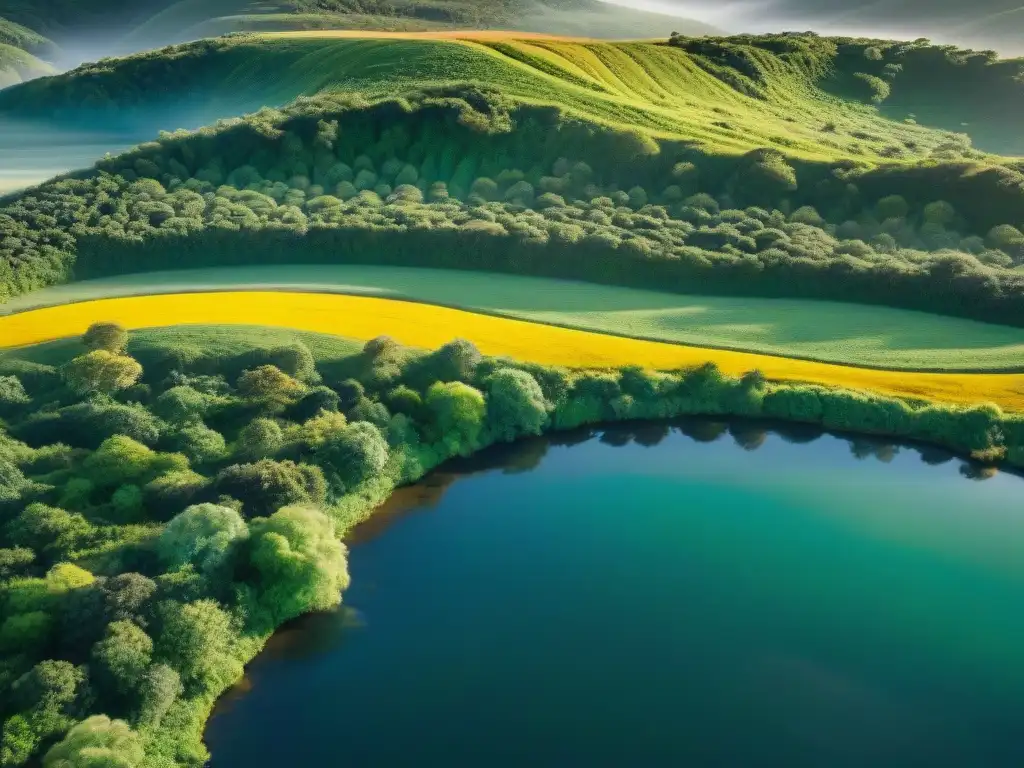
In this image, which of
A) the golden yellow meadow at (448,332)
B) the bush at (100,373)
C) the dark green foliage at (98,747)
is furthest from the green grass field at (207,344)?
the dark green foliage at (98,747)

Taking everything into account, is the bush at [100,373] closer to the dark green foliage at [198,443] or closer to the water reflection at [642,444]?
the dark green foliage at [198,443]

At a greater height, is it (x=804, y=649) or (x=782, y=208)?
(x=782, y=208)

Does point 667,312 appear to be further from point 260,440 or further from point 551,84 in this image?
point 551,84

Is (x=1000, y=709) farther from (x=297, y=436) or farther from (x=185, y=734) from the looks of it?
(x=297, y=436)

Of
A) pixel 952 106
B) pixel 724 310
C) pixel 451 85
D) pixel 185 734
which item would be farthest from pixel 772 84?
pixel 185 734

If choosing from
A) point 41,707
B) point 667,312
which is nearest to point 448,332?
point 667,312

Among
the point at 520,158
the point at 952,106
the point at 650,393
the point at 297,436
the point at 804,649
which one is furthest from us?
the point at 952,106
